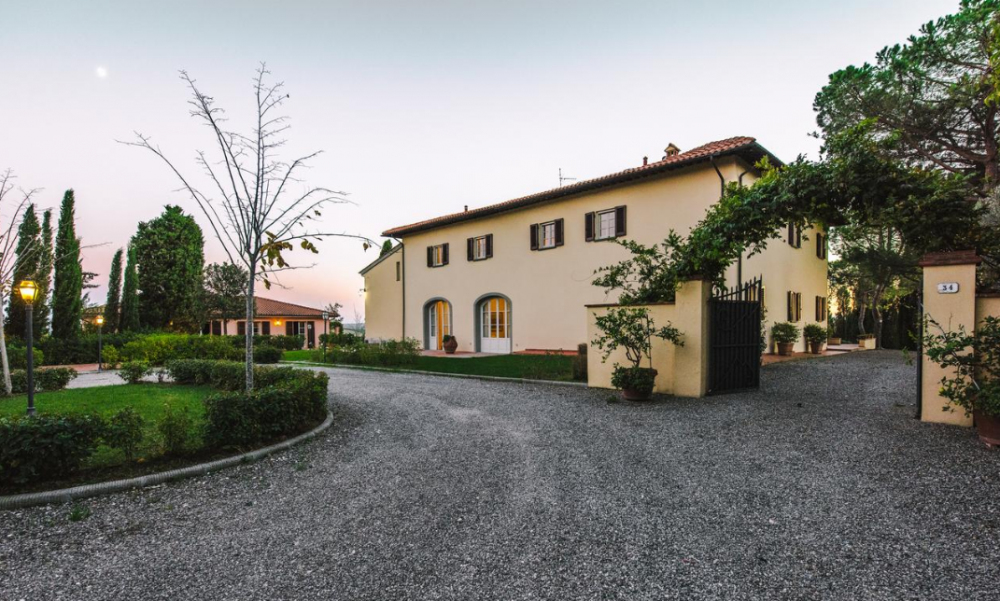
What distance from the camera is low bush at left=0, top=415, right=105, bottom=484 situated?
3.66 metres

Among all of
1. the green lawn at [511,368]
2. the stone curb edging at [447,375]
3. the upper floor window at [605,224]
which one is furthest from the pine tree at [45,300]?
the upper floor window at [605,224]

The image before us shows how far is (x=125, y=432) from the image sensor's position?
13.9ft

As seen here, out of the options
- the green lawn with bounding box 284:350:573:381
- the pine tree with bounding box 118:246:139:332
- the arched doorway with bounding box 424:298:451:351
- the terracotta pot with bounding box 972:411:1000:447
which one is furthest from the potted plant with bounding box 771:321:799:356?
the pine tree with bounding box 118:246:139:332

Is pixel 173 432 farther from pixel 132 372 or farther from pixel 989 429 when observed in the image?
pixel 989 429

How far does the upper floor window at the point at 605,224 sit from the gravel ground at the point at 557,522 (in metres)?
9.69

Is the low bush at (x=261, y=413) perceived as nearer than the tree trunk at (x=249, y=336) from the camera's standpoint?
Yes

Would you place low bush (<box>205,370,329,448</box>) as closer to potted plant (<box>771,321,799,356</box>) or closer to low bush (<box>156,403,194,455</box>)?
low bush (<box>156,403,194,455</box>)

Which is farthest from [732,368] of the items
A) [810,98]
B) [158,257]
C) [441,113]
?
[158,257]

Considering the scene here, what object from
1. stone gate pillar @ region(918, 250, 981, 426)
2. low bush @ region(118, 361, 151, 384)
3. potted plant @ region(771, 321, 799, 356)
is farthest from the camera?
potted plant @ region(771, 321, 799, 356)

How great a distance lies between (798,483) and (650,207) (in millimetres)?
11175

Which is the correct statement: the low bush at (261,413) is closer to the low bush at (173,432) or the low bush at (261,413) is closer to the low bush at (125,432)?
the low bush at (173,432)

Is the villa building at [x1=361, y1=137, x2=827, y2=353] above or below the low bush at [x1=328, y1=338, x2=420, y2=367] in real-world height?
above

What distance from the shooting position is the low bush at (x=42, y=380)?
32.8ft

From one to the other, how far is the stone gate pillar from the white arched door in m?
13.4
